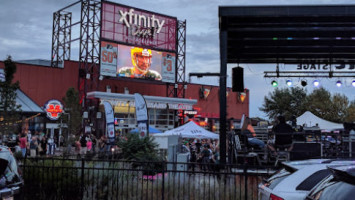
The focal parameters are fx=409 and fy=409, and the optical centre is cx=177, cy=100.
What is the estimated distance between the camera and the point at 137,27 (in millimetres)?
47688

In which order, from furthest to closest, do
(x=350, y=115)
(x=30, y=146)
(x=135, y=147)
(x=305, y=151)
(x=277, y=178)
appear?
(x=350, y=115), (x=30, y=146), (x=135, y=147), (x=305, y=151), (x=277, y=178)

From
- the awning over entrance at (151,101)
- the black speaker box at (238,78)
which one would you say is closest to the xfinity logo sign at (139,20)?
the awning over entrance at (151,101)

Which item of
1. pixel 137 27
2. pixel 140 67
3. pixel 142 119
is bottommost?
pixel 142 119

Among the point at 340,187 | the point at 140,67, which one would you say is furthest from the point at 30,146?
the point at 140,67

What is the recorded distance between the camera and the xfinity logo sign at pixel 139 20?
46.5m

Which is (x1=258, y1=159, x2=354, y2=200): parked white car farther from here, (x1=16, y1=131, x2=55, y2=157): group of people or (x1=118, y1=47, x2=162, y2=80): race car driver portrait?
(x1=118, y1=47, x2=162, y2=80): race car driver portrait

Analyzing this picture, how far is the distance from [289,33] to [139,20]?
3339 centimetres

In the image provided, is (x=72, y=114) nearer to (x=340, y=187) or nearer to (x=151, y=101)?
(x=151, y=101)

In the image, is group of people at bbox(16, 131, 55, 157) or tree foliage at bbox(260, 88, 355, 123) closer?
group of people at bbox(16, 131, 55, 157)

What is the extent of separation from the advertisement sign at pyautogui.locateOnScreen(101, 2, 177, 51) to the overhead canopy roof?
26468 mm

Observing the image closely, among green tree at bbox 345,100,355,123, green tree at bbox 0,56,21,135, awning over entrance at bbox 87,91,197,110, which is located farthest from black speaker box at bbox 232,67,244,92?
green tree at bbox 345,100,355,123

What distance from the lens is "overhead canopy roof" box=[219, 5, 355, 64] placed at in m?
14.6

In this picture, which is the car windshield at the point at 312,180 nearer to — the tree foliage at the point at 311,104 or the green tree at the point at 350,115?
the tree foliage at the point at 311,104

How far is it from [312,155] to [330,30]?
6.12 m
